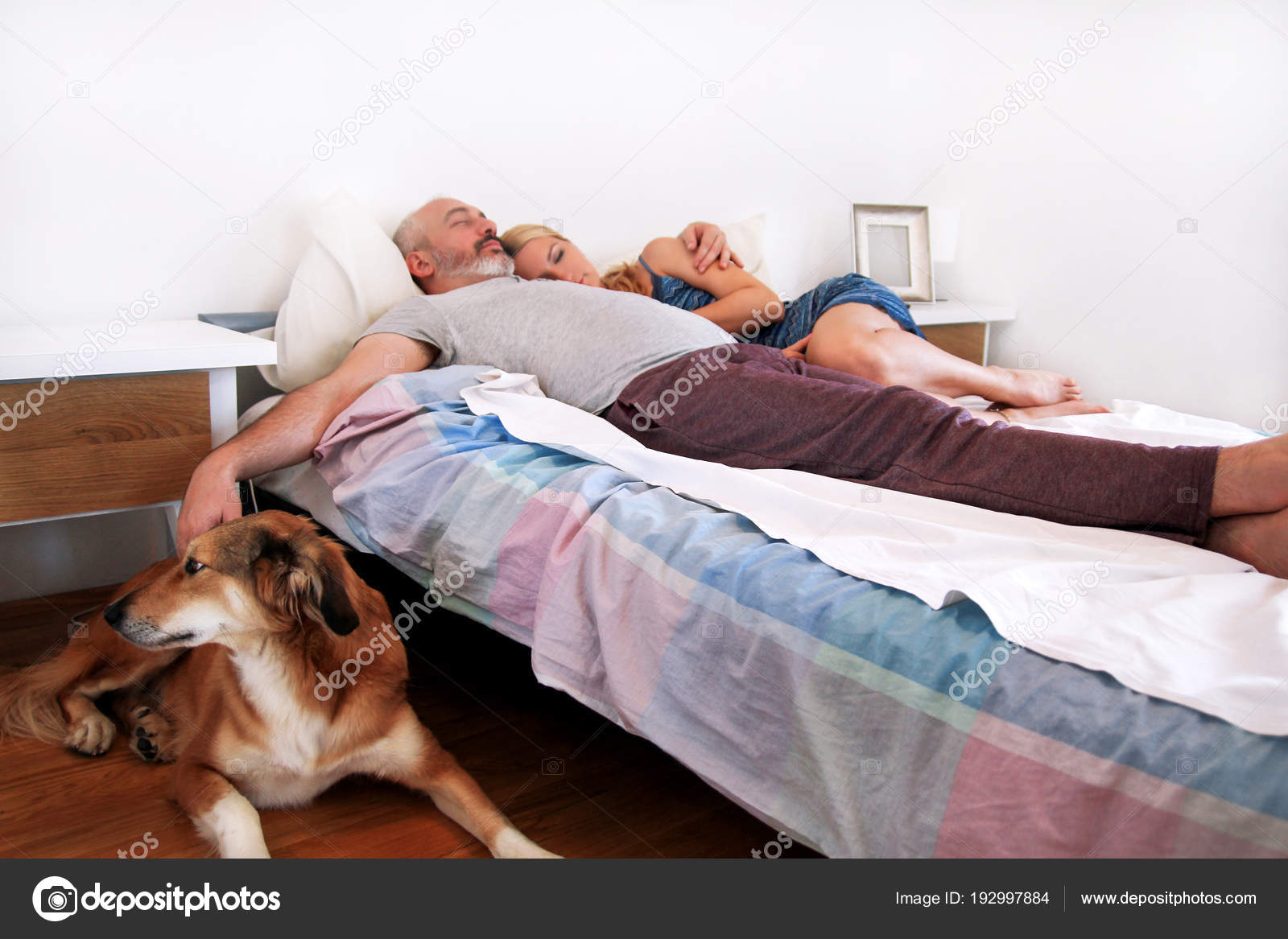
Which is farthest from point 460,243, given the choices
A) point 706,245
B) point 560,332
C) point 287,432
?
point 287,432

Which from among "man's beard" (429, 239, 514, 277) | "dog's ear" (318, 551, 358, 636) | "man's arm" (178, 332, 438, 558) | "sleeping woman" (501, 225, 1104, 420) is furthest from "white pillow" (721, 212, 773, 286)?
"dog's ear" (318, 551, 358, 636)

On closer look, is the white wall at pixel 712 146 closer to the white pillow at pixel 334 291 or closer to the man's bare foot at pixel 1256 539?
the white pillow at pixel 334 291

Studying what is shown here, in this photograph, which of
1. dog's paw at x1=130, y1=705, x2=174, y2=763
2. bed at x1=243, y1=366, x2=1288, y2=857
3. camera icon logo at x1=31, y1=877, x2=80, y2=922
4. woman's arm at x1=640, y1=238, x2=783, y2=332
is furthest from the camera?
woman's arm at x1=640, y1=238, x2=783, y2=332

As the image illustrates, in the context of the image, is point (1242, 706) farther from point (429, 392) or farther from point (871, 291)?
point (871, 291)

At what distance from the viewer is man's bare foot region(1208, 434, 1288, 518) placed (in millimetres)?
938

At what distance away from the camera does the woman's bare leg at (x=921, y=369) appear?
1.92 m

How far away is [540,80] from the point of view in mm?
2430

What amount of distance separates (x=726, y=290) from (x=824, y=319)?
33cm

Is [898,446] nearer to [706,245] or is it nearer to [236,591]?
[236,591]

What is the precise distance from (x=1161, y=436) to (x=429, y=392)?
1.16 m

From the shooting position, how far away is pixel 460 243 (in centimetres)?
209

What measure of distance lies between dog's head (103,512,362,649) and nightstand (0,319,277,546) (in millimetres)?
409

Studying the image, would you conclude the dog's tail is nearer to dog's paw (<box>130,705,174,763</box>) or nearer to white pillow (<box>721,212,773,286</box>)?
dog's paw (<box>130,705,174,763</box>)

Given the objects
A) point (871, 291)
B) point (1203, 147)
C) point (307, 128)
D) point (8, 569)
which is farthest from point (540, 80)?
point (1203, 147)
